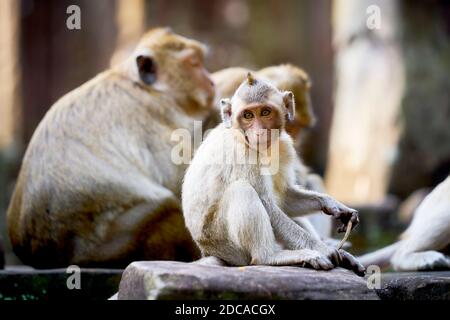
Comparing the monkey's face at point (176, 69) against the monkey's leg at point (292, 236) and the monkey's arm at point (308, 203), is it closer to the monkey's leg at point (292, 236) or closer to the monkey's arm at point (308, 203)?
the monkey's arm at point (308, 203)

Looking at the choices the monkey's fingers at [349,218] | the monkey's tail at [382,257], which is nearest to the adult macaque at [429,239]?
the monkey's tail at [382,257]

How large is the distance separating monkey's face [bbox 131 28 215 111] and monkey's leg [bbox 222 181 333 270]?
334cm

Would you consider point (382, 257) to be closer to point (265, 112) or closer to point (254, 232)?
point (254, 232)

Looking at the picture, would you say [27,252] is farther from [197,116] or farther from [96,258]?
[197,116]

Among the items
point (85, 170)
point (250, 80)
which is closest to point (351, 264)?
point (250, 80)

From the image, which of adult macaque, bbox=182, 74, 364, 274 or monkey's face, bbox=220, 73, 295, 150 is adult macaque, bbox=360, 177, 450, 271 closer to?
adult macaque, bbox=182, 74, 364, 274

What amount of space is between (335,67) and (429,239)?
948cm

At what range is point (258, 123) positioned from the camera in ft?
20.9

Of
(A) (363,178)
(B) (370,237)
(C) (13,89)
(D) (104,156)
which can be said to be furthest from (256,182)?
(C) (13,89)

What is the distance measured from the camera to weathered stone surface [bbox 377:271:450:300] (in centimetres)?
651

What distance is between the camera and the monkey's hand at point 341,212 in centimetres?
678

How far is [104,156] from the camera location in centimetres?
880

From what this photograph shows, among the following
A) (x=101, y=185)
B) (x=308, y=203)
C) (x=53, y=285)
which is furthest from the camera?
(x=101, y=185)

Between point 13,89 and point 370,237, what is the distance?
8.68m
